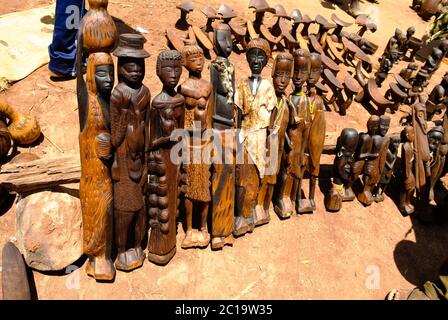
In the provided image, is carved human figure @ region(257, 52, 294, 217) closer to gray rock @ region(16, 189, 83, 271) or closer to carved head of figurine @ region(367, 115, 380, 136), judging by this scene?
carved head of figurine @ region(367, 115, 380, 136)

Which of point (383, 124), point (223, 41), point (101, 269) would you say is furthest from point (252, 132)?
point (101, 269)

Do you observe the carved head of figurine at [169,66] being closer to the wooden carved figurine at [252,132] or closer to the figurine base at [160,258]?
the wooden carved figurine at [252,132]

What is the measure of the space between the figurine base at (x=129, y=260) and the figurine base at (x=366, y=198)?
10.4ft

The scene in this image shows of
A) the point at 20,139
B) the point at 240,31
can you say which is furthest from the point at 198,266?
the point at 240,31

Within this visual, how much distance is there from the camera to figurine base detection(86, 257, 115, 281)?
359cm

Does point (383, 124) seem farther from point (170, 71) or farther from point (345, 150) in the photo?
point (170, 71)

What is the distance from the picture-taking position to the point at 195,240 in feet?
13.7

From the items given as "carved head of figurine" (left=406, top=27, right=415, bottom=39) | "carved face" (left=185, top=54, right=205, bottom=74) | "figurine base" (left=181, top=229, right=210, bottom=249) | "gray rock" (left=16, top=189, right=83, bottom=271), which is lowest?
"figurine base" (left=181, top=229, right=210, bottom=249)

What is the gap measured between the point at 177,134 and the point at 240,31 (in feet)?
16.6

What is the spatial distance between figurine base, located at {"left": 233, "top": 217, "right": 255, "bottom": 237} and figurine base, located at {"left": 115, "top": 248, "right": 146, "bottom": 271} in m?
1.16

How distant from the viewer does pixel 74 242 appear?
3.75 m

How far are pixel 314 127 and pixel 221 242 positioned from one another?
5.85 feet

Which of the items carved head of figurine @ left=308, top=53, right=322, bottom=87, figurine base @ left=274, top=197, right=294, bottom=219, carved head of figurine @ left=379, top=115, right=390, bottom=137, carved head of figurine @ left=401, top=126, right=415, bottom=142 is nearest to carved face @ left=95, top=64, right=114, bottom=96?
carved head of figurine @ left=308, top=53, right=322, bottom=87

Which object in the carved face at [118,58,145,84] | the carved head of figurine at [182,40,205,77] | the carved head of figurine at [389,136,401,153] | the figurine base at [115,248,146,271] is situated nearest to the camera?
the carved face at [118,58,145,84]
